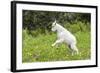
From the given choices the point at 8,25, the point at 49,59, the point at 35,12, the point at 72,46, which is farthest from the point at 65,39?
the point at 8,25

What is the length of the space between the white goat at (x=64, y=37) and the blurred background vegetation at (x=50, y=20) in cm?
3

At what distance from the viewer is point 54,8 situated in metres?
1.92

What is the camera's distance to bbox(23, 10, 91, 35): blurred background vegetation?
186cm

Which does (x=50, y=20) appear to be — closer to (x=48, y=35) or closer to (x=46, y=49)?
(x=48, y=35)

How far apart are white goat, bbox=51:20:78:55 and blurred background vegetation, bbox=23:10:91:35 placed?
0.11 feet

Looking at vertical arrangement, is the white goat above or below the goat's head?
below

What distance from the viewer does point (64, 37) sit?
6.45ft

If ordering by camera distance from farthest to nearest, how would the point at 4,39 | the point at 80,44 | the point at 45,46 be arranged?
the point at 80,44 < the point at 45,46 < the point at 4,39

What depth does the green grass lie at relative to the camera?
6.05 ft

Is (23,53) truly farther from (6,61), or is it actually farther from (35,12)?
(35,12)

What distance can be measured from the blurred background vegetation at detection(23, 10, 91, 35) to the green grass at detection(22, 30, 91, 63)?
2.0 inches

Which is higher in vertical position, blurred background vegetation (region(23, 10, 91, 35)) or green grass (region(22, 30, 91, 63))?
blurred background vegetation (region(23, 10, 91, 35))

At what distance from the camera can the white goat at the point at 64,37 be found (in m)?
1.94

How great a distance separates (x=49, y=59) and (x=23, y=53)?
24 centimetres
